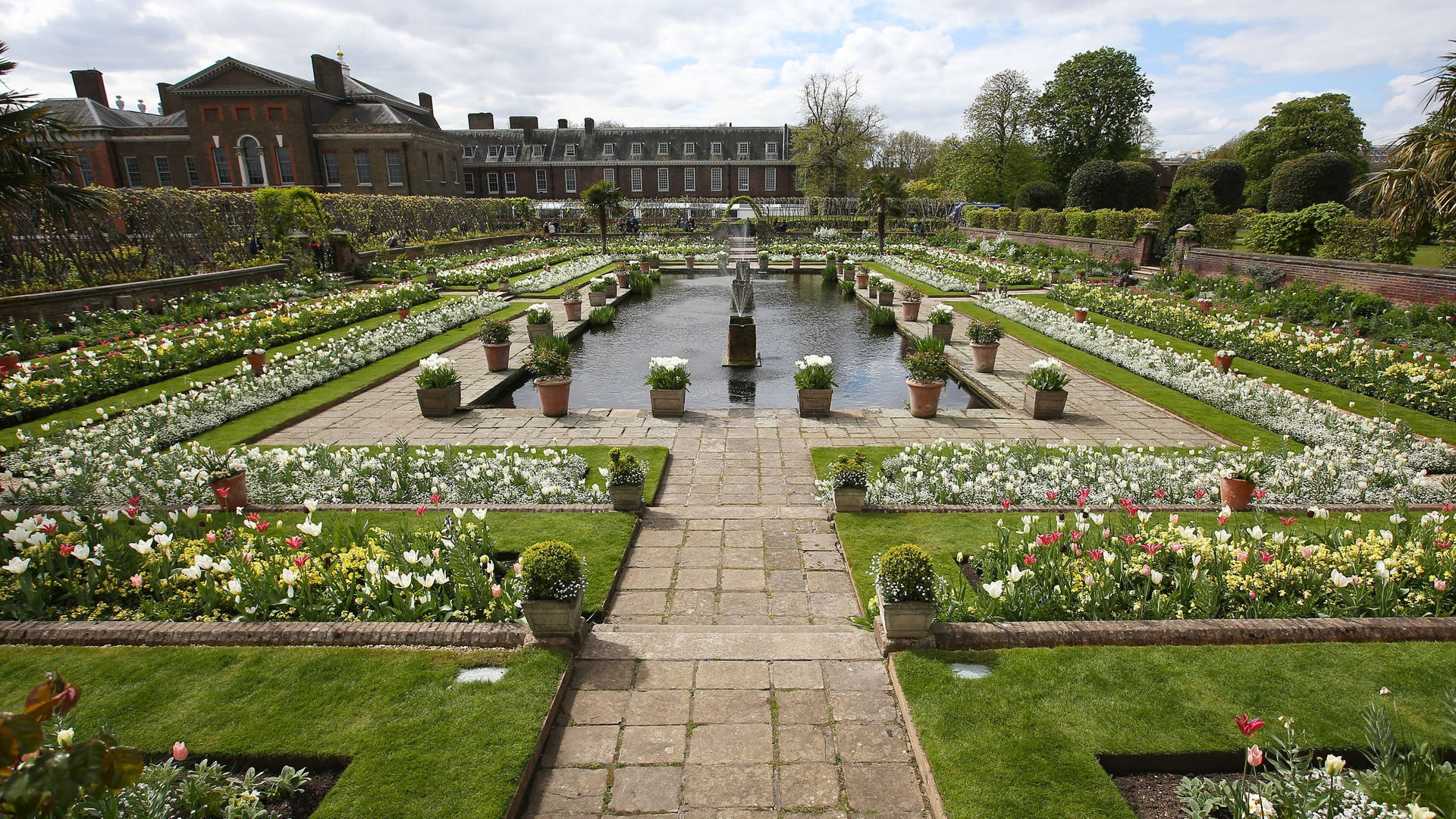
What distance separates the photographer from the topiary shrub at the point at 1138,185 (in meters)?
34.3

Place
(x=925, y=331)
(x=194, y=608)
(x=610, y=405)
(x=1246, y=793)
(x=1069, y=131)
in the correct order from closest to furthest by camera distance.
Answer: (x=1246, y=793) → (x=194, y=608) → (x=610, y=405) → (x=925, y=331) → (x=1069, y=131)

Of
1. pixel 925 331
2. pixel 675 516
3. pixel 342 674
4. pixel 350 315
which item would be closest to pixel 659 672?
pixel 342 674

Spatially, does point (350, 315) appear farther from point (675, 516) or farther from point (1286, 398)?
point (1286, 398)

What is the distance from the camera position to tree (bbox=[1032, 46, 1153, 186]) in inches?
1699

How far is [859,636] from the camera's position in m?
4.62

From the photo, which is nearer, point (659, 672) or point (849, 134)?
point (659, 672)

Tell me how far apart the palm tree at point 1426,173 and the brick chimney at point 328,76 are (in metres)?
51.6

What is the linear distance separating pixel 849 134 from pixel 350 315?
1746 inches

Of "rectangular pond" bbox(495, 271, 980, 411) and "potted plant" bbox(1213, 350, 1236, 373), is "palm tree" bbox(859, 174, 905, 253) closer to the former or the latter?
"rectangular pond" bbox(495, 271, 980, 411)

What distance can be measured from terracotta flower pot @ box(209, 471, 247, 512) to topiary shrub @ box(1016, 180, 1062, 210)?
132 feet

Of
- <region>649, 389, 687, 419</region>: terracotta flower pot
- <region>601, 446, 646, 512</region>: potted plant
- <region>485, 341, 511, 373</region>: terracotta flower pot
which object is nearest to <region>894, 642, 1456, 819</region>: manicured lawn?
<region>601, 446, 646, 512</region>: potted plant

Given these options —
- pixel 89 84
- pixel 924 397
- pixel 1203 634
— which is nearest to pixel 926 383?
pixel 924 397

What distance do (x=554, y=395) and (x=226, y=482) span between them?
418cm

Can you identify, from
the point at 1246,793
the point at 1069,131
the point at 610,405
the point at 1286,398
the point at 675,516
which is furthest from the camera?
the point at 1069,131
